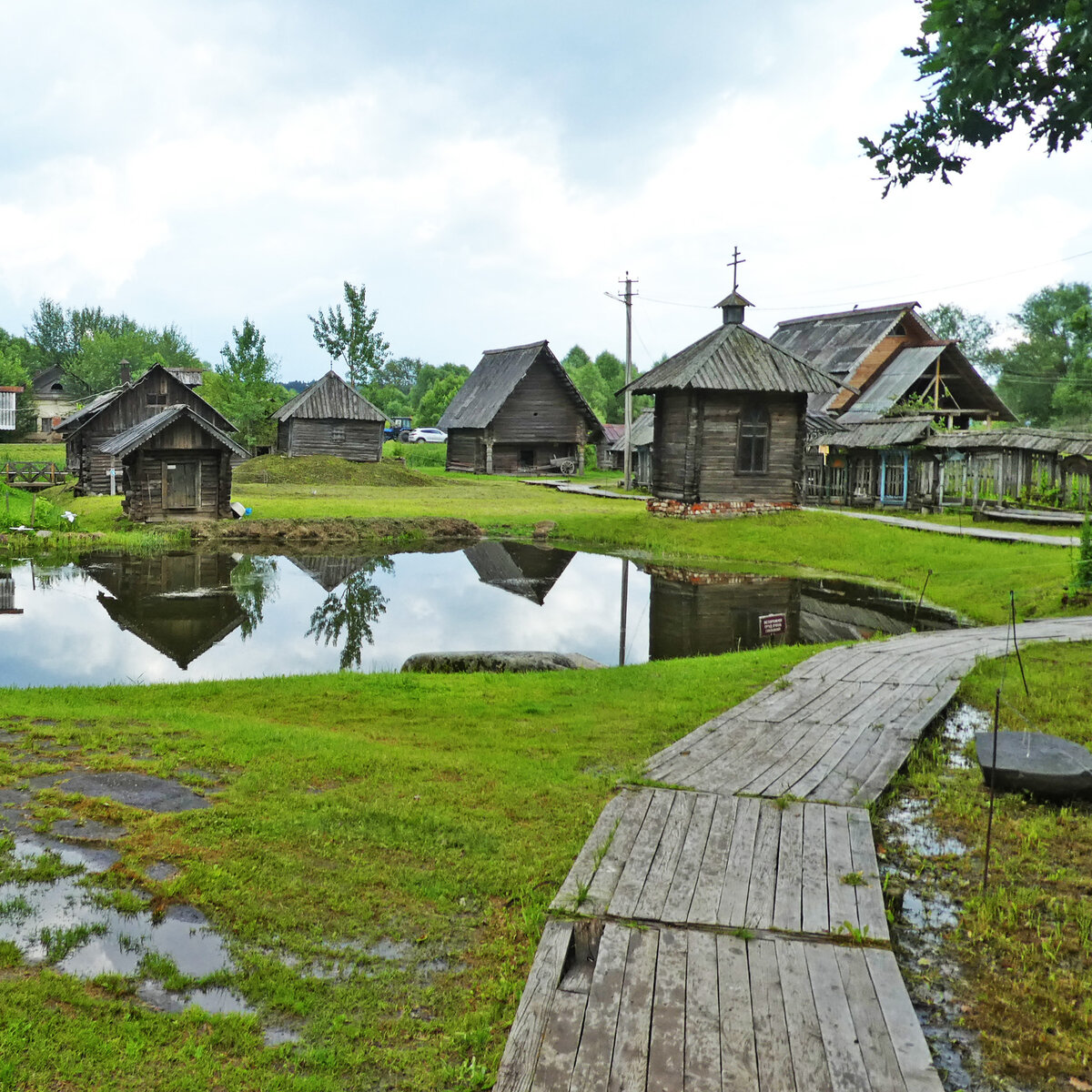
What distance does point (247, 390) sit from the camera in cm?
5812

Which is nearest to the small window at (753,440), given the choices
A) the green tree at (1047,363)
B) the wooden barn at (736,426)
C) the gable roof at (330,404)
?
the wooden barn at (736,426)

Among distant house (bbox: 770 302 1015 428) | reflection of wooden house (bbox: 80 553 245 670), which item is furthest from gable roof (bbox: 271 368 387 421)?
reflection of wooden house (bbox: 80 553 245 670)

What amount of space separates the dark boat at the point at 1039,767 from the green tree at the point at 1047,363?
2680 inches

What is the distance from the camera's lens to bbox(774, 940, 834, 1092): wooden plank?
3561 mm

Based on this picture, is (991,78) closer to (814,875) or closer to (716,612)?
(814,875)

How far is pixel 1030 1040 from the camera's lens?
4059 mm

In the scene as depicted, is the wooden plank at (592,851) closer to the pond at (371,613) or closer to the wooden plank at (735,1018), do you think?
the wooden plank at (735,1018)

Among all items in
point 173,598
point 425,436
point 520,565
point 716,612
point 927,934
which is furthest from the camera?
point 425,436

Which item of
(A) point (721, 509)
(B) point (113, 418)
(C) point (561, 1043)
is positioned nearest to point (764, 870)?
(C) point (561, 1043)

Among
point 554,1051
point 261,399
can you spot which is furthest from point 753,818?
point 261,399

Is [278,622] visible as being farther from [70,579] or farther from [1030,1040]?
[1030,1040]

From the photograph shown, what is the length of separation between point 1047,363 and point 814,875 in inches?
3073

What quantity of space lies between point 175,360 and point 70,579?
11772cm

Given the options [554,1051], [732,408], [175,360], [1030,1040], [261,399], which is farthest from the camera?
[175,360]
